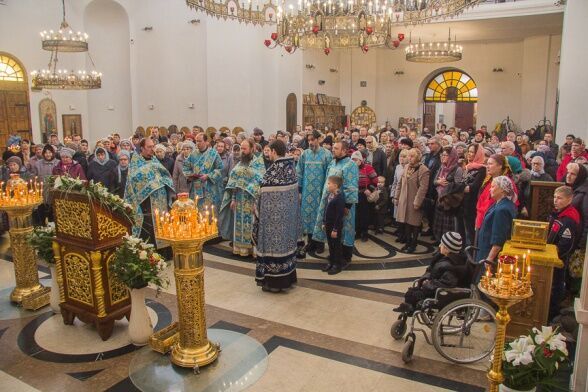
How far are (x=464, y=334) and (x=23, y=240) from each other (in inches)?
189

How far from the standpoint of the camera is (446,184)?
6.93 metres

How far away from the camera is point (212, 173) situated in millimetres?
8008

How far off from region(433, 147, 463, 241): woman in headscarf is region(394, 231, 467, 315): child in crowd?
2.37 meters

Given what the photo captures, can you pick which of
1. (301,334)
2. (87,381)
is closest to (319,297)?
(301,334)

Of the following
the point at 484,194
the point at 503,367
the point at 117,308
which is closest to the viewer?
the point at 503,367

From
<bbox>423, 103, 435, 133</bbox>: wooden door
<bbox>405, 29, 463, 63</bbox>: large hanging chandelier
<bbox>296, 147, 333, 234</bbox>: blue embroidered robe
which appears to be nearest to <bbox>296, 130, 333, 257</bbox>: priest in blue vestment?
<bbox>296, 147, 333, 234</bbox>: blue embroidered robe

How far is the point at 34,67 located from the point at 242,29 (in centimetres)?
673

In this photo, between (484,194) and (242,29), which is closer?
(484,194)

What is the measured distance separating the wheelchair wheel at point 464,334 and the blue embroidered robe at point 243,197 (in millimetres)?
3321

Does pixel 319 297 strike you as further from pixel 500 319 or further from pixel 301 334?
pixel 500 319

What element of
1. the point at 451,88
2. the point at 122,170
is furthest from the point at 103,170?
the point at 451,88

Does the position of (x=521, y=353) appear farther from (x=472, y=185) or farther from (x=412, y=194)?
(x=412, y=194)

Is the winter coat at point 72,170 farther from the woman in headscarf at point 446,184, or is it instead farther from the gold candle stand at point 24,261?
the woman in headscarf at point 446,184

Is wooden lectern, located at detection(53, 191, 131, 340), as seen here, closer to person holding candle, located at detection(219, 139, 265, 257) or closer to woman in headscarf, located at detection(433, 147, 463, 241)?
person holding candle, located at detection(219, 139, 265, 257)
